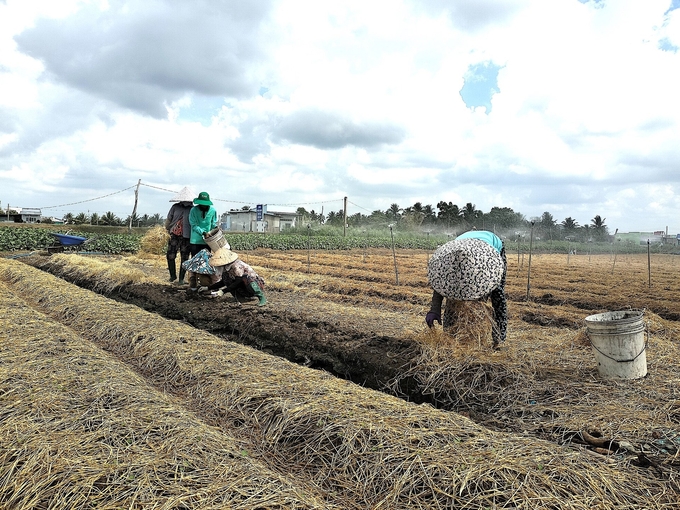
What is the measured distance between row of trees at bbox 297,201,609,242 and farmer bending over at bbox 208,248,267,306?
124ft

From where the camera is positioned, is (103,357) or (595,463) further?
(103,357)

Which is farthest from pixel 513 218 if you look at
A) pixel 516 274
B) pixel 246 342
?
pixel 246 342

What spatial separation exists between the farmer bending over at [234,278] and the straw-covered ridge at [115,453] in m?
3.32

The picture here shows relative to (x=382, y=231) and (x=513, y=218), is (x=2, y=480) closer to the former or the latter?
(x=382, y=231)

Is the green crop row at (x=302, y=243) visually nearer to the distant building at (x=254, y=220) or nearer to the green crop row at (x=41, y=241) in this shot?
the green crop row at (x=41, y=241)

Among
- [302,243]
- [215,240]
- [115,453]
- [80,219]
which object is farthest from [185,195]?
[80,219]

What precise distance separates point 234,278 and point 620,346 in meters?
5.15

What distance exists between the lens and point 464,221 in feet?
181

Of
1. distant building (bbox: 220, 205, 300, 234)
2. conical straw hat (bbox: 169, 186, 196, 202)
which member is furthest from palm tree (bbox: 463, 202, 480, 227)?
conical straw hat (bbox: 169, 186, 196, 202)

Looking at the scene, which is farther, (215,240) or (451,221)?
(451,221)

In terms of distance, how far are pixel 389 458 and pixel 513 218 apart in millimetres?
53036

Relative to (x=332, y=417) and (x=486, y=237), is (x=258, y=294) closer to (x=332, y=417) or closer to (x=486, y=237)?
(x=486, y=237)

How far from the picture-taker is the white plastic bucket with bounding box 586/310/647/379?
3.63 m

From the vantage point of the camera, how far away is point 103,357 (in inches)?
170
